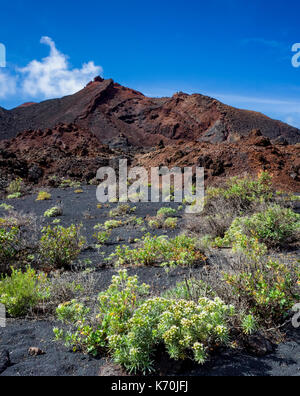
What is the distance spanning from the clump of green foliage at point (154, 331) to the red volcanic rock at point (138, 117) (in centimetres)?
3470

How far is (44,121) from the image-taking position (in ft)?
163

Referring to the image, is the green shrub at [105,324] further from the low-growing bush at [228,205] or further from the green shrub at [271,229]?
the low-growing bush at [228,205]

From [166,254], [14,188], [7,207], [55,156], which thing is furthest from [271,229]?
[55,156]

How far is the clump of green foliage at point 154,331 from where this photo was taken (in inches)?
81.7

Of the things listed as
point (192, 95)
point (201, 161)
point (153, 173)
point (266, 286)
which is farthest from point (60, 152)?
point (192, 95)

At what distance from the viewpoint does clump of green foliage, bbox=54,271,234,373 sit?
2074 mm

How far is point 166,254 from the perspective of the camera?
15.7 ft

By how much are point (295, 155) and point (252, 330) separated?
13.7m

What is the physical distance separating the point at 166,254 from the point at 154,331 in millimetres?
2705

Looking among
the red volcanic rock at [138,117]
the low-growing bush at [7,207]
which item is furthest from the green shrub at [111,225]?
the red volcanic rock at [138,117]

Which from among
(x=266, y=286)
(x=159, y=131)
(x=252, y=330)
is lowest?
(x=252, y=330)

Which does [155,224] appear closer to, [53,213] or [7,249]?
[7,249]

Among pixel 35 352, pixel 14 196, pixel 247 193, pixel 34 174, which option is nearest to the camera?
pixel 35 352
